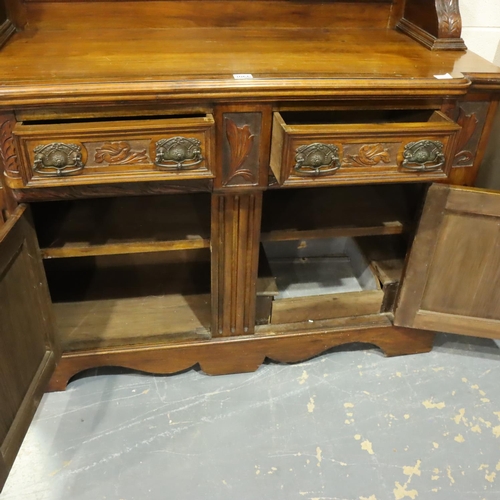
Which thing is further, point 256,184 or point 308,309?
point 308,309

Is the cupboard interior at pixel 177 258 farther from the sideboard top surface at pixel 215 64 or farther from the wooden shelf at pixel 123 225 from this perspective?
the sideboard top surface at pixel 215 64

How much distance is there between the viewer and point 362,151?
1019mm

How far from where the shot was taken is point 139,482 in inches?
45.5

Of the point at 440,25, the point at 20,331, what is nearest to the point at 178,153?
the point at 20,331

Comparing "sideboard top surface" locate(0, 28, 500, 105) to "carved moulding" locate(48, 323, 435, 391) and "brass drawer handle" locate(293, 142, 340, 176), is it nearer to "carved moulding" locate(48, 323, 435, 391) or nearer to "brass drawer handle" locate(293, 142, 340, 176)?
"brass drawer handle" locate(293, 142, 340, 176)

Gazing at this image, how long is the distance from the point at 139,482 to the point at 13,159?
0.75 meters

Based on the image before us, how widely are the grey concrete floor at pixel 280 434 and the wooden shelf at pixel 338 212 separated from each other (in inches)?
16.8

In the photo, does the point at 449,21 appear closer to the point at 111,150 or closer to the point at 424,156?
the point at 424,156

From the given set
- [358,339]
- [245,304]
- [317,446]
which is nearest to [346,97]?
[245,304]

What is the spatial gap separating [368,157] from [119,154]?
49 centimetres

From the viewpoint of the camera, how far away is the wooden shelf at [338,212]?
127 cm

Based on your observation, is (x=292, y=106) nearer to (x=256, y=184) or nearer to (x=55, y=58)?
(x=256, y=184)

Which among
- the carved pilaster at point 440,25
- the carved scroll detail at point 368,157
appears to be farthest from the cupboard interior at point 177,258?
the carved pilaster at point 440,25

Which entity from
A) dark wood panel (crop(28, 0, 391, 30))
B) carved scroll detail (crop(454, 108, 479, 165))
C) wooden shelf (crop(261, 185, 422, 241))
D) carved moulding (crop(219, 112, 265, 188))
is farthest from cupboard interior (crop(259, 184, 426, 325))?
dark wood panel (crop(28, 0, 391, 30))
